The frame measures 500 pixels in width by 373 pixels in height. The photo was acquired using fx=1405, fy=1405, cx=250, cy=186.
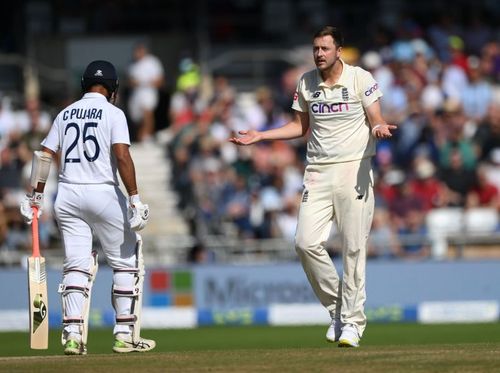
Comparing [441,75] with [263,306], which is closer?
[263,306]

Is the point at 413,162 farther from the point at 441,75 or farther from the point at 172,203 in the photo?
the point at 172,203

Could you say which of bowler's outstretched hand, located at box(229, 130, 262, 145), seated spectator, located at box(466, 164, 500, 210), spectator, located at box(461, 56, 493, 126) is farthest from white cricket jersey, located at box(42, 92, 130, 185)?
spectator, located at box(461, 56, 493, 126)

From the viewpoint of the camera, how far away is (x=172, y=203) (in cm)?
2181

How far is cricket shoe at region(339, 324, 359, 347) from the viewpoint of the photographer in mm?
10320

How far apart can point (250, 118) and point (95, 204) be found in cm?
1201

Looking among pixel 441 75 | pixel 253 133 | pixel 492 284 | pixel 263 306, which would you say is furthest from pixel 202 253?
pixel 253 133

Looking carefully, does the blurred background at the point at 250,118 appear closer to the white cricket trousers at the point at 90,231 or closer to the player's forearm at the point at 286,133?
the player's forearm at the point at 286,133

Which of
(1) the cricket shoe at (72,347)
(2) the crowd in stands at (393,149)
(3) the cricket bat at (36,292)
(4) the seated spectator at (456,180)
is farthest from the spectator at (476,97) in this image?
(1) the cricket shoe at (72,347)

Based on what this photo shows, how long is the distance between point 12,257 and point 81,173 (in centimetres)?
913

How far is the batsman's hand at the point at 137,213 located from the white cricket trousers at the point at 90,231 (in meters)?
0.20

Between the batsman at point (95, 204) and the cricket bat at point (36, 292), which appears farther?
the cricket bat at point (36, 292)

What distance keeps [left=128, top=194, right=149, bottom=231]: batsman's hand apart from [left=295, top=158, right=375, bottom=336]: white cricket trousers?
4.09 feet

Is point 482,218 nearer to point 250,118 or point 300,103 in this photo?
point 250,118

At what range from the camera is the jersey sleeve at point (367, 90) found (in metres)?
10.4
